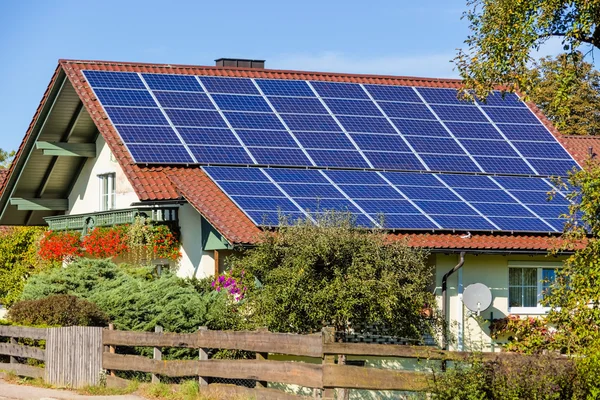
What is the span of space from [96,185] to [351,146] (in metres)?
7.93

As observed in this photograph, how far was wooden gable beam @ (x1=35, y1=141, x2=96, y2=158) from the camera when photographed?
105 ft

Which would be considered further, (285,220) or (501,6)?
(285,220)

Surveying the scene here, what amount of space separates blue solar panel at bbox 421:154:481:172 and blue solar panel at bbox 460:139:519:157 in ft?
2.04

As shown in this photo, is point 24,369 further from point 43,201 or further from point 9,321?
point 43,201

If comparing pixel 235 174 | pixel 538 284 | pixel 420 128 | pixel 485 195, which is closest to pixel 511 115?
pixel 420 128

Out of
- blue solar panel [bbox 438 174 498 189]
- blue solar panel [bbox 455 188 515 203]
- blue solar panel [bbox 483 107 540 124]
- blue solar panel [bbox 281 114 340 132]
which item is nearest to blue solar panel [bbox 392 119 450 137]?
blue solar panel [bbox 281 114 340 132]

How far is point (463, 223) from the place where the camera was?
26.0m

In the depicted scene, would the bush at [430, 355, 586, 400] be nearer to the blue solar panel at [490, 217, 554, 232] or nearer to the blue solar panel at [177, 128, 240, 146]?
the blue solar panel at [490, 217, 554, 232]

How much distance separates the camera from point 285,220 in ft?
73.3

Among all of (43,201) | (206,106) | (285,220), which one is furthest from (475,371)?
(43,201)

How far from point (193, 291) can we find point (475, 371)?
33.3 feet

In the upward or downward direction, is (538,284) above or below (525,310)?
above

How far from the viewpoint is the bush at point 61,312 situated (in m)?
22.0

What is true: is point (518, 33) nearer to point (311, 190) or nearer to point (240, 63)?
point (311, 190)
